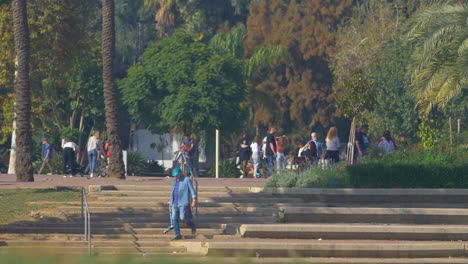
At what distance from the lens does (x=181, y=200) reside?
20047 millimetres

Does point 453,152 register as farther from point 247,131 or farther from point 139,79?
point 247,131

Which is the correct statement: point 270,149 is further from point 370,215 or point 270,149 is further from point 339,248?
point 339,248

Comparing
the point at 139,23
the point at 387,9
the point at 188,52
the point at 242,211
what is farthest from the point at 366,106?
the point at 139,23

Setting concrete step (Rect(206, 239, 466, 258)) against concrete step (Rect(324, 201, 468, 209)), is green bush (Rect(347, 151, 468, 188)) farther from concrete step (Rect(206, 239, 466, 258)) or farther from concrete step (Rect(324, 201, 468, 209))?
concrete step (Rect(206, 239, 466, 258))

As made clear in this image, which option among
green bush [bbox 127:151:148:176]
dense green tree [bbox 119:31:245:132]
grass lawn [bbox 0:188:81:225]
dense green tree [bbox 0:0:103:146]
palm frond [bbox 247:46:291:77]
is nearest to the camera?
grass lawn [bbox 0:188:81:225]

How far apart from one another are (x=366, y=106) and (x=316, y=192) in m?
9.49

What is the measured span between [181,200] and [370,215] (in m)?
4.15

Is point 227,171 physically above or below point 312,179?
above

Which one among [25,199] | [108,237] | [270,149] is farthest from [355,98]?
[108,237]

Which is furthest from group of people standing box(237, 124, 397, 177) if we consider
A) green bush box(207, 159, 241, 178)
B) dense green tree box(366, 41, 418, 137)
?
dense green tree box(366, 41, 418, 137)

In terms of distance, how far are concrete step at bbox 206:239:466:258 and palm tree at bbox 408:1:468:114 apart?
9076mm

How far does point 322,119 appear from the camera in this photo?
59.1 meters

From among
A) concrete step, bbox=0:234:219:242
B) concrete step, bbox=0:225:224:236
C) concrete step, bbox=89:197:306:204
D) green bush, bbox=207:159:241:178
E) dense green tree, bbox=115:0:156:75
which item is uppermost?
dense green tree, bbox=115:0:156:75

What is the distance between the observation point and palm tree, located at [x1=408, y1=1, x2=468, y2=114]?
2764 centimetres
